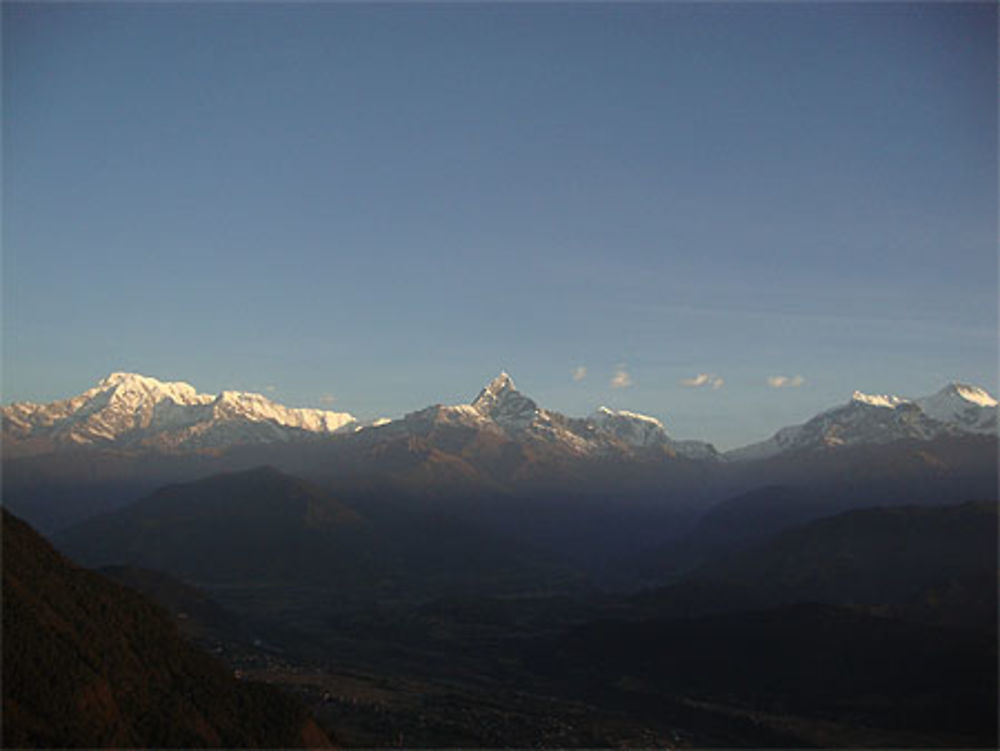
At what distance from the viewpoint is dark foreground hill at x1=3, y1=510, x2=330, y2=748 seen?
117 metres

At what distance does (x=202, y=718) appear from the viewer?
138m

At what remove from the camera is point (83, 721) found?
118 metres

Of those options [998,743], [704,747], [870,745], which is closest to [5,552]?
[704,747]

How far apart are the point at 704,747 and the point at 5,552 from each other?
449 feet

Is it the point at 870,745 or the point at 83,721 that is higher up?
the point at 83,721

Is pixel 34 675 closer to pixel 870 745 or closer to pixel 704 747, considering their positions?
pixel 704 747

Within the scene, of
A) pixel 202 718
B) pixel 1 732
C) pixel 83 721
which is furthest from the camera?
pixel 202 718

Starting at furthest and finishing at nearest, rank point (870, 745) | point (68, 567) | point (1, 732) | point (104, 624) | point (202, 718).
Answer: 1. point (870, 745)
2. point (68, 567)
3. point (104, 624)
4. point (202, 718)
5. point (1, 732)

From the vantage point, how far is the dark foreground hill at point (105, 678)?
384 feet

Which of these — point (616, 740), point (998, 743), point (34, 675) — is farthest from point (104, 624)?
point (998, 743)

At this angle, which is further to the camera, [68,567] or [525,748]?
[525,748]

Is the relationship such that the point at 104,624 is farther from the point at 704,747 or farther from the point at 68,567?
the point at 704,747

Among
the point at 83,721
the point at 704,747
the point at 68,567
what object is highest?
the point at 68,567

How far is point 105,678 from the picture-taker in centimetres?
12950
